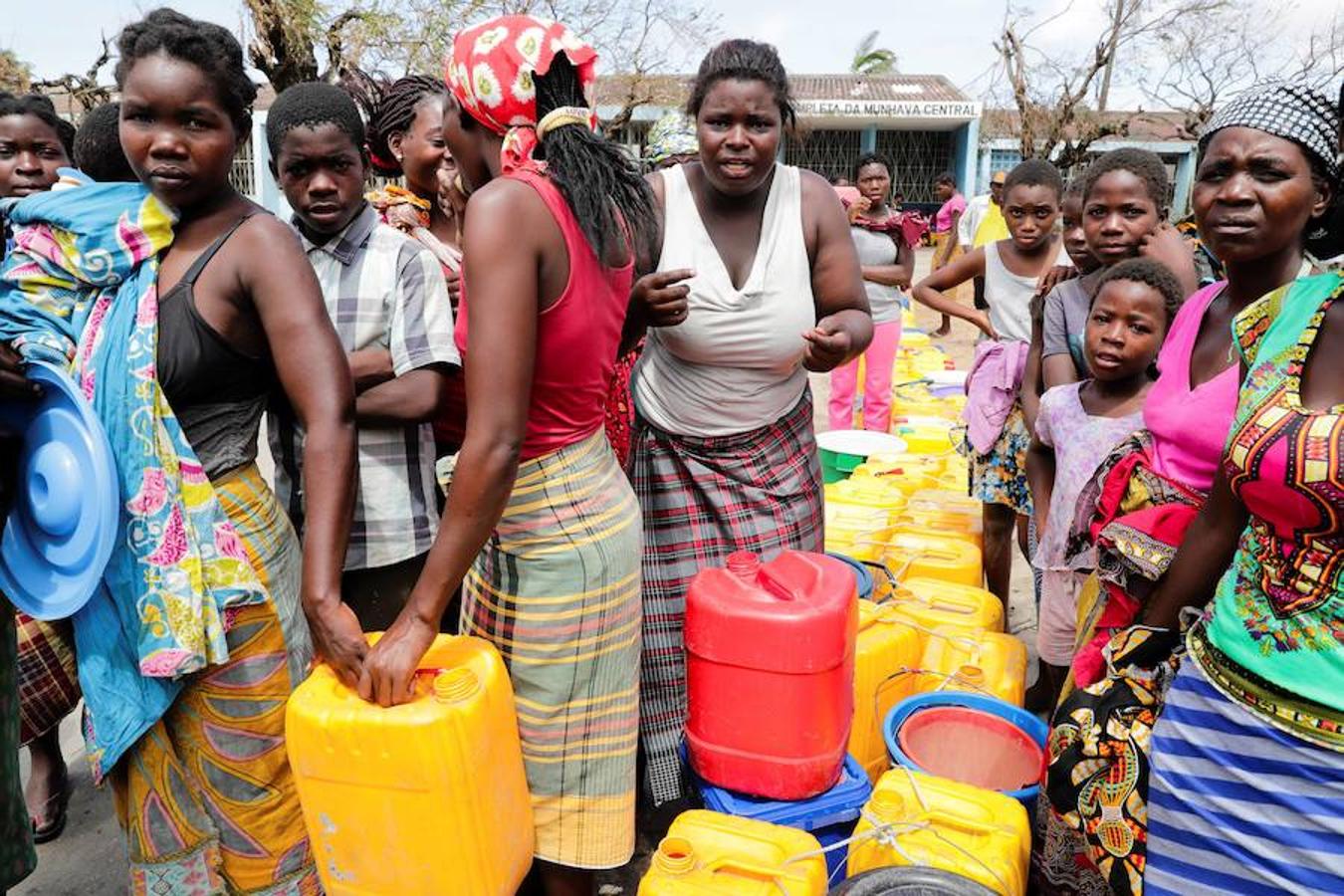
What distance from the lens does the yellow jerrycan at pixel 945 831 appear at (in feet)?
5.42

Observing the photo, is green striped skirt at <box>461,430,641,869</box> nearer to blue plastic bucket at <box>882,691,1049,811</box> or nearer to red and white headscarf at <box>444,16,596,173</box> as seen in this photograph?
red and white headscarf at <box>444,16,596,173</box>

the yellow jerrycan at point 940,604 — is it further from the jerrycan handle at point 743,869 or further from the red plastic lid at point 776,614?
the jerrycan handle at point 743,869

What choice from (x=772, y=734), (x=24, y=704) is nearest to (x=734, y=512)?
(x=772, y=734)

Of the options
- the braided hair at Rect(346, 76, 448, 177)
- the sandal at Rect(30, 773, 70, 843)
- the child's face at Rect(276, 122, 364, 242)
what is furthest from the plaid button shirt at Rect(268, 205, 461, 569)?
the sandal at Rect(30, 773, 70, 843)

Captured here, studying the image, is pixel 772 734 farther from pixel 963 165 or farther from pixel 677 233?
pixel 963 165

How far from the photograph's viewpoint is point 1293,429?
4.17 ft

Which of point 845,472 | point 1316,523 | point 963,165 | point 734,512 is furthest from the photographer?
point 963,165

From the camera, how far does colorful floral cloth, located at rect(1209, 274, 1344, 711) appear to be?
1247mm

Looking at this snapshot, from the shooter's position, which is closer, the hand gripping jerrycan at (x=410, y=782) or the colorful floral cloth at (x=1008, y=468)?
the hand gripping jerrycan at (x=410, y=782)

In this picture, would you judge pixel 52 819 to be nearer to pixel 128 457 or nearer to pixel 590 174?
pixel 128 457

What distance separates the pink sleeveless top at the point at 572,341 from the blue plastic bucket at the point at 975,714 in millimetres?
1101

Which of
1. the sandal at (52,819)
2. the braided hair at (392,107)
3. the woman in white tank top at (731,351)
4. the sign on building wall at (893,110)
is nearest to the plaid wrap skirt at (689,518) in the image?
the woman in white tank top at (731,351)

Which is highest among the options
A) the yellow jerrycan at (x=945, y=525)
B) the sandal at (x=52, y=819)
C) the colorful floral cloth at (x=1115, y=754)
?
the colorful floral cloth at (x=1115, y=754)

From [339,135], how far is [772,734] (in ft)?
5.40
